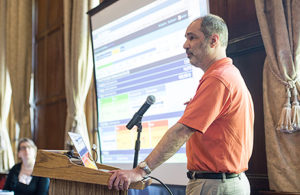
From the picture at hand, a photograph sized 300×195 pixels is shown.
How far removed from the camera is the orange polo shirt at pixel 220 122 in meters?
1.54

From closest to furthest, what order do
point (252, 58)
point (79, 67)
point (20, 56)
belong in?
1. point (252, 58)
2. point (79, 67)
3. point (20, 56)

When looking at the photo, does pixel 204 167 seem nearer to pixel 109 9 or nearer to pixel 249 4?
pixel 249 4

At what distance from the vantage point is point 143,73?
2.97 metres

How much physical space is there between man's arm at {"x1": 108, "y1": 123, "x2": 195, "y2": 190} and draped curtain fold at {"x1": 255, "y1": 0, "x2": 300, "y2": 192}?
75cm

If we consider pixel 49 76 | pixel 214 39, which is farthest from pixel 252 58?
pixel 49 76

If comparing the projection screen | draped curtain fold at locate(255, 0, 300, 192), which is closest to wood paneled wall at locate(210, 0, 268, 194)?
draped curtain fold at locate(255, 0, 300, 192)

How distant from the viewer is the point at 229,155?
1.58 meters

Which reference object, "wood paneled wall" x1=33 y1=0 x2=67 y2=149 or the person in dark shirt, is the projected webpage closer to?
the person in dark shirt

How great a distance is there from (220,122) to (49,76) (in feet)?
14.0

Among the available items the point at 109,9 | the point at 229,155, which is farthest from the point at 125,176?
the point at 109,9

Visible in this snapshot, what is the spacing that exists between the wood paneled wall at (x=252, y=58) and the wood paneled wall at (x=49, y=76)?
10.1 ft

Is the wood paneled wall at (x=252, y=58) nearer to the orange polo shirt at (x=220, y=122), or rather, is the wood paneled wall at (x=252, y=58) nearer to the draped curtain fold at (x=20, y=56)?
the orange polo shirt at (x=220, y=122)

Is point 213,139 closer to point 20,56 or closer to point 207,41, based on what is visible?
point 207,41

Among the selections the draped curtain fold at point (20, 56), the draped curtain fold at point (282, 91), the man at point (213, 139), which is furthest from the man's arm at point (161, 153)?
the draped curtain fold at point (20, 56)
